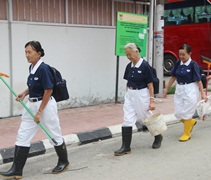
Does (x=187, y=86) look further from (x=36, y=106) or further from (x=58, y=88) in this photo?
(x=36, y=106)

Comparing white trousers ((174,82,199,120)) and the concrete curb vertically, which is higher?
white trousers ((174,82,199,120))

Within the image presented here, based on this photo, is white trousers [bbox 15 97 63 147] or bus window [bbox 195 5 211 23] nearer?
white trousers [bbox 15 97 63 147]

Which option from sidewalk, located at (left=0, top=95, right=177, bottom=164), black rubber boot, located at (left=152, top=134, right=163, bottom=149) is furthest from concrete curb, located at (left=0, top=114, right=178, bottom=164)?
black rubber boot, located at (left=152, top=134, right=163, bottom=149)

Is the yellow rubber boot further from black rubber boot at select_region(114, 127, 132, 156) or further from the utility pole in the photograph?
the utility pole

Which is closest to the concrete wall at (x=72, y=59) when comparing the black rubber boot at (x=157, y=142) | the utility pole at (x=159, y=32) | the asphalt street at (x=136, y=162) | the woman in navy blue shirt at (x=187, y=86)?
the utility pole at (x=159, y=32)

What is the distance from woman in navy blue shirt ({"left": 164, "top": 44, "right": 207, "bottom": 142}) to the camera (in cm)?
620

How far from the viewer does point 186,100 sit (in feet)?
20.6

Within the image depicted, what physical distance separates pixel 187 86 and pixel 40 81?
279 centimetres

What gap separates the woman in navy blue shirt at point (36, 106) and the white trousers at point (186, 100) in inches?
100

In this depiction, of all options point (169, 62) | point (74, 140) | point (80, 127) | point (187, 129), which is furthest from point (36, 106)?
point (169, 62)

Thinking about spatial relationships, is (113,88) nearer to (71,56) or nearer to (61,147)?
(71,56)

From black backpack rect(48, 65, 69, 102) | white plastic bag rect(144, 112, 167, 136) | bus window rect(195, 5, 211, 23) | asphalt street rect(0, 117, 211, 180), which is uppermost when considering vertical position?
bus window rect(195, 5, 211, 23)

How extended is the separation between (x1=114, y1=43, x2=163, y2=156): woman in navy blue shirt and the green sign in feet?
11.1

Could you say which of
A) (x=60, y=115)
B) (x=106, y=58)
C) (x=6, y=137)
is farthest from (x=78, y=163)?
(x=106, y=58)
